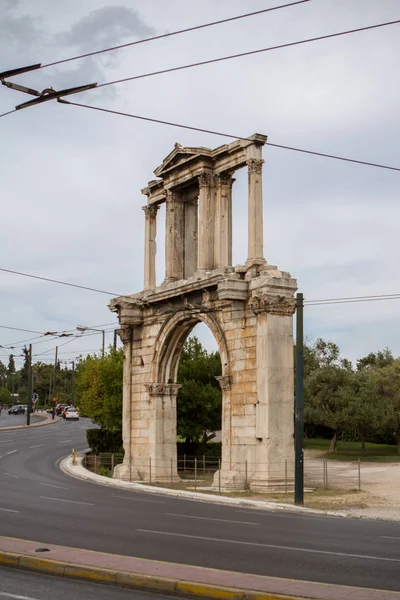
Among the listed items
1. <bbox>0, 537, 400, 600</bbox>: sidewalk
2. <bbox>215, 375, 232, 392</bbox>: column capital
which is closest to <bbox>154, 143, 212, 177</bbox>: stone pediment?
<bbox>215, 375, 232, 392</bbox>: column capital

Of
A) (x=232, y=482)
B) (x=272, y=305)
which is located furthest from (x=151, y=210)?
(x=232, y=482)

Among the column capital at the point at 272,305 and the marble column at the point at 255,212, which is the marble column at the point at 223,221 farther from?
the column capital at the point at 272,305

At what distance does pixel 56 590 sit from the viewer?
10.0 meters

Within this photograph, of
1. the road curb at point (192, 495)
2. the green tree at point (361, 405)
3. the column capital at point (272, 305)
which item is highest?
the column capital at point (272, 305)

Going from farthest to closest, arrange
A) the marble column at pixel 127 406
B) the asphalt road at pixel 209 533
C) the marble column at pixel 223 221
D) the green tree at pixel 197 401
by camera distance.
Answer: the green tree at pixel 197 401
the marble column at pixel 127 406
the marble column at pixel 223 221
the asphalt road at pixel 209 533

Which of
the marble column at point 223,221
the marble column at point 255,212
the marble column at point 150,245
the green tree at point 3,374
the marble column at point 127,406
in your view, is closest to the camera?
the marble column at point 255,212

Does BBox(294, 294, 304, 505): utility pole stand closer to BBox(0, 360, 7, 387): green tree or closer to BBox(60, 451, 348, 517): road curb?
BBox(60, 451, 348, 517): road curb

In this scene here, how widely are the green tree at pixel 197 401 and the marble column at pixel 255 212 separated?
51.7 ft

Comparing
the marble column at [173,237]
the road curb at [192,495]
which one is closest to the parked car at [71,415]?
the road curb at [192,495]

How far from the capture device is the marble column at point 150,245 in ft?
120

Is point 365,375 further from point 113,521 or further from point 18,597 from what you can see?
point 18,597

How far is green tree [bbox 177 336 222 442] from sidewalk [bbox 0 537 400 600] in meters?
31.9

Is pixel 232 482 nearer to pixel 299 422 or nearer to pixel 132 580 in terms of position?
pixel 299 422

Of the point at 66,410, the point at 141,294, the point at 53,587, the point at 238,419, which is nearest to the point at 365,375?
the point at 141,294
